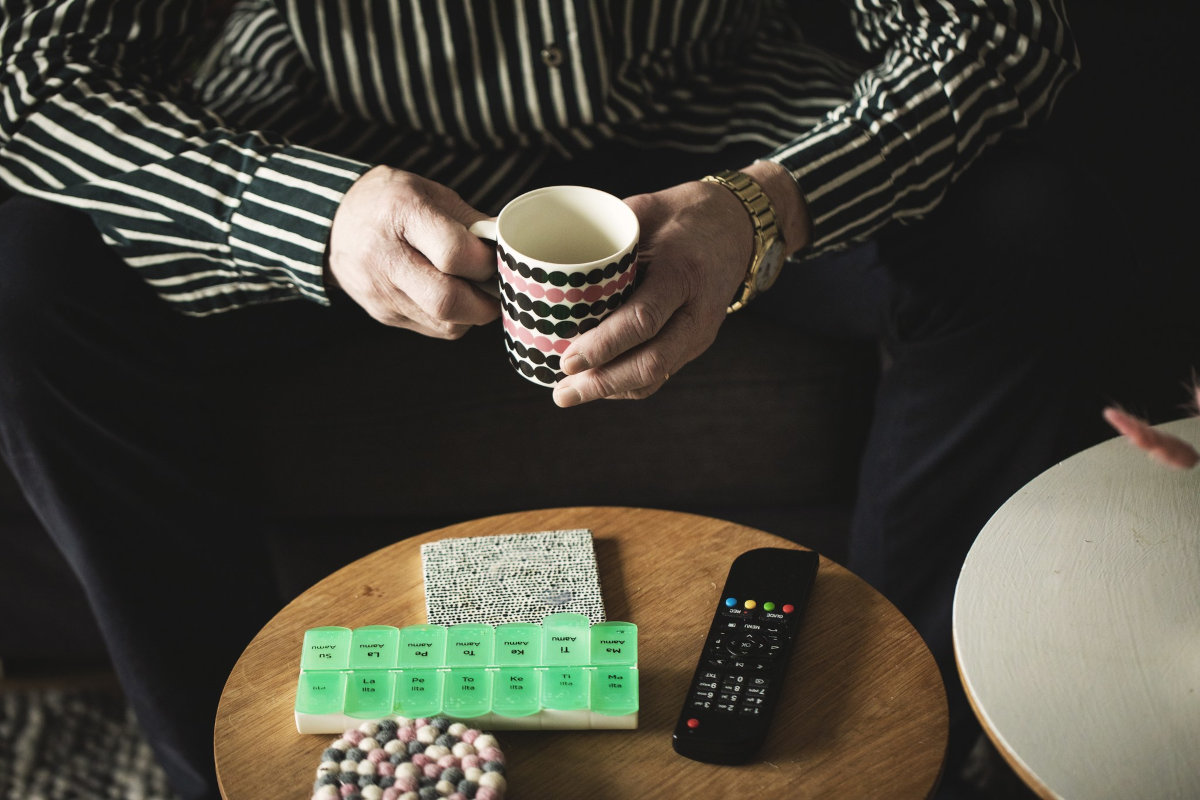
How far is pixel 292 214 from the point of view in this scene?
823 millimetres

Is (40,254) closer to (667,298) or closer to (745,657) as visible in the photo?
(667,298)

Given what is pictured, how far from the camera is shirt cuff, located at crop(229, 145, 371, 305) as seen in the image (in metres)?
0.81

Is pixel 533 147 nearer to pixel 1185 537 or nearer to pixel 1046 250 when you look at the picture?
pixel 1046 250

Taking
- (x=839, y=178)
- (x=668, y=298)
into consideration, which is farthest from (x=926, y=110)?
(x=668, y=298)

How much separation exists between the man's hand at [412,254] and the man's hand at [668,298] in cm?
10

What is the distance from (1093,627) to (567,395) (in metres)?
0.35

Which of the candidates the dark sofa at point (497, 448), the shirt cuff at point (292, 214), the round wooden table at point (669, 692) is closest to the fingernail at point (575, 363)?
the round wooden table at point (669, 692)

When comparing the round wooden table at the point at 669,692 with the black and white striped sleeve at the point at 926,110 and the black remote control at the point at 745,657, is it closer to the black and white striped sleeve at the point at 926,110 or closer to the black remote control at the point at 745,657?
the black remote control at the point at 745,657

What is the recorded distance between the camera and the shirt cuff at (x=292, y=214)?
2.66 feet

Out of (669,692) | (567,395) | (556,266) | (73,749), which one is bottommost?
(73,749)

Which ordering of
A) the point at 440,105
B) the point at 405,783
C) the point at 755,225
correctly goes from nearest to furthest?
1. the point at 405,783
2. the point at 755,225
3. the point at 440,105

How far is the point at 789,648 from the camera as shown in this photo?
→ 63 centimetres

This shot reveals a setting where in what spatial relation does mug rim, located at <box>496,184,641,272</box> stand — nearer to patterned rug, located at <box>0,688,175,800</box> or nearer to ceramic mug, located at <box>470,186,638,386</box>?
ceramic mug, located at <box>470,186,638,386</box>

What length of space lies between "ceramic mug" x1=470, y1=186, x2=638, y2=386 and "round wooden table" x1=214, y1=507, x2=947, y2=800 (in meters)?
0.16
